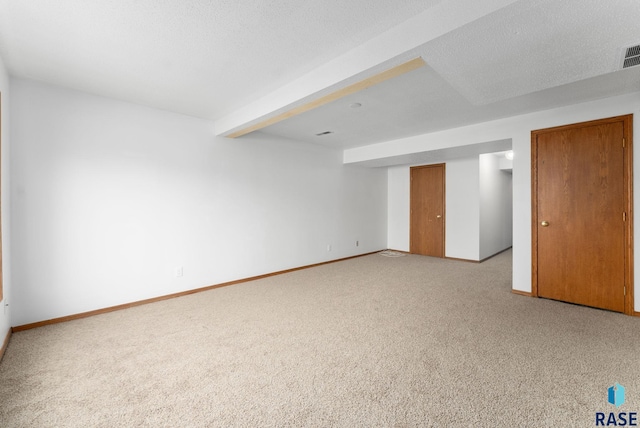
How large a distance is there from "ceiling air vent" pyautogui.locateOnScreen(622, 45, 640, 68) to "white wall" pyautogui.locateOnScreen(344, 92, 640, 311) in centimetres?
132

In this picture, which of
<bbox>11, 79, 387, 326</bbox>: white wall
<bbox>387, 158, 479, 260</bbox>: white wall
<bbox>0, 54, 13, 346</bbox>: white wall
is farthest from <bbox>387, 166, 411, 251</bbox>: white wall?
<bbox>0, 54, 13, 346</bbox>: white wall

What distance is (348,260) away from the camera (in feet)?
20.1

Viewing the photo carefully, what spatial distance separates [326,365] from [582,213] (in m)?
3.40

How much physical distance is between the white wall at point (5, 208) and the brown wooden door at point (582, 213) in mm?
5529

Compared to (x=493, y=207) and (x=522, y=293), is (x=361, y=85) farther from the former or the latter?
(x=493, y=207)

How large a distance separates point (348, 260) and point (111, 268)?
414cm

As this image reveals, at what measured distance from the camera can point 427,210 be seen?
21.9 ft

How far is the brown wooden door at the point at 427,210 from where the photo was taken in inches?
253

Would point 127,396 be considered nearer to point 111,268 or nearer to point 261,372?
point 261,372

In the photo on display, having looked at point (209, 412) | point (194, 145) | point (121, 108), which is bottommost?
point (209, 412)

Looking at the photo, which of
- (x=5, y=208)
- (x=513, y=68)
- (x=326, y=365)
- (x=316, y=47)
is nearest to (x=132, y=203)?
(x=5, y=208)

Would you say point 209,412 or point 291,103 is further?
point 291,103

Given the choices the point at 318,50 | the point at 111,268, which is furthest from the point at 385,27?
the point at 111,268

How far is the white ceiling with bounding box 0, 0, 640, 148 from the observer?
171cm
